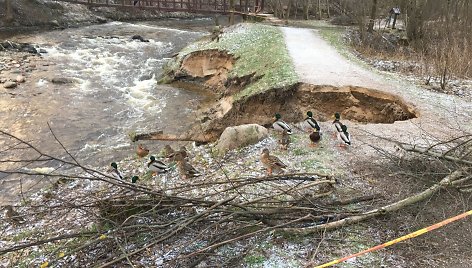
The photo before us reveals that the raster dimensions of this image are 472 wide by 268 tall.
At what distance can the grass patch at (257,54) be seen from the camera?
13.5 meters

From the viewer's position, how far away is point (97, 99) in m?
17.2

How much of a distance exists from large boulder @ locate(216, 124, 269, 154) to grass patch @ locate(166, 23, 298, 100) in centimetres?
329

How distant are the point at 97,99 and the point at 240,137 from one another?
983 cm

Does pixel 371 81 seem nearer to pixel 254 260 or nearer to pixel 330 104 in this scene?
pixel 330 104

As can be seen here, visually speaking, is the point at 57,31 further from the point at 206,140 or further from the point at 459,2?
the point at 459,2

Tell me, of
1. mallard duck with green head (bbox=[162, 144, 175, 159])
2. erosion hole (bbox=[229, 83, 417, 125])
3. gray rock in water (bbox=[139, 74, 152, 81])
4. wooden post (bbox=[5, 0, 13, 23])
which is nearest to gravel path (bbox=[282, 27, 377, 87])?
erosion hole (bbox=[229, 83, 417, 125])

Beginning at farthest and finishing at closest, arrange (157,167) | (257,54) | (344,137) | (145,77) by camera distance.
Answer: (145,77), (257,54), (344,137), (157,167)

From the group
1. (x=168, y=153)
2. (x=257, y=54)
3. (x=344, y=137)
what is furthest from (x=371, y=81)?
(x=168, y=153)

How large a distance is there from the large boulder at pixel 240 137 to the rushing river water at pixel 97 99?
337 cm

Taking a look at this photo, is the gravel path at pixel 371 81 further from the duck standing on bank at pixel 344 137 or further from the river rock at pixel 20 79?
the river rock at pixel 20 79

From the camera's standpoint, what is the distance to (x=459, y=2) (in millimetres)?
19859

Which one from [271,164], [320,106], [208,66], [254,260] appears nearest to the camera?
[254,260]

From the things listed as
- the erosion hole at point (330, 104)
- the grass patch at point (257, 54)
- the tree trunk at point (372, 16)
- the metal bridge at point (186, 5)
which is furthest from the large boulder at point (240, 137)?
the metal bridge at point (186, 5)

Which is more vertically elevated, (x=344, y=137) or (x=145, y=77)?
(x=344, y=137)
